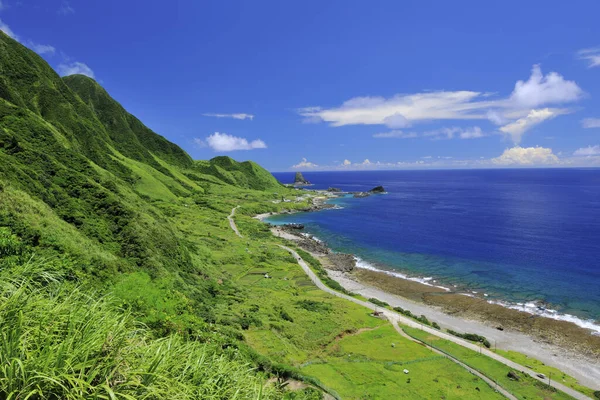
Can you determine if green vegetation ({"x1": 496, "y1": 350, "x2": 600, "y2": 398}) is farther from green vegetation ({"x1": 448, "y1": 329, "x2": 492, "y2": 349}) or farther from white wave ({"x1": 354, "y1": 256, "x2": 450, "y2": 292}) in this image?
white wave ({"x1": 354, "y1": 256, "x2": 450, "y2": 292})

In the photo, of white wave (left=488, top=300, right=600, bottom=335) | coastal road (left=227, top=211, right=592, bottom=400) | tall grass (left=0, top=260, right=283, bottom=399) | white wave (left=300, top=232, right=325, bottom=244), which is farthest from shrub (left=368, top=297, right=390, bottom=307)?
tall grass (left=0, top=260, right=283, bottom=399)

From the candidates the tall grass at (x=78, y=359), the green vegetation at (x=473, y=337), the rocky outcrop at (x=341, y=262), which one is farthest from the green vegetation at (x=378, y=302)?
the tall grass at (x=78, y=359)

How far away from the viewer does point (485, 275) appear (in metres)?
81.1

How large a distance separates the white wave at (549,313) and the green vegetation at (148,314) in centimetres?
3130

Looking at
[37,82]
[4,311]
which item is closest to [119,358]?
[4,311]

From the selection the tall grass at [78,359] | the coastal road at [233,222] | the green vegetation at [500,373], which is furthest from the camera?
the coastal road at [233,222]

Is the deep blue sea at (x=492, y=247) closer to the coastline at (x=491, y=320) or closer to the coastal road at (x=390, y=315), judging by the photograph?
the coastline at (x=491, y=320)

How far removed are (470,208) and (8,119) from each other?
649 feet

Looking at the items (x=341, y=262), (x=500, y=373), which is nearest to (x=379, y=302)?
(x=500, y=373)

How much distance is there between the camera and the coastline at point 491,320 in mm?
47656

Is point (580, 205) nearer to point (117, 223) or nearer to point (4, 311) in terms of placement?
point (117, 223)

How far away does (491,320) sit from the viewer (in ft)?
195

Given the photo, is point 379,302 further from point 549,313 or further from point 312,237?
point 312,237

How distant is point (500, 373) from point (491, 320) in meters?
20.9
